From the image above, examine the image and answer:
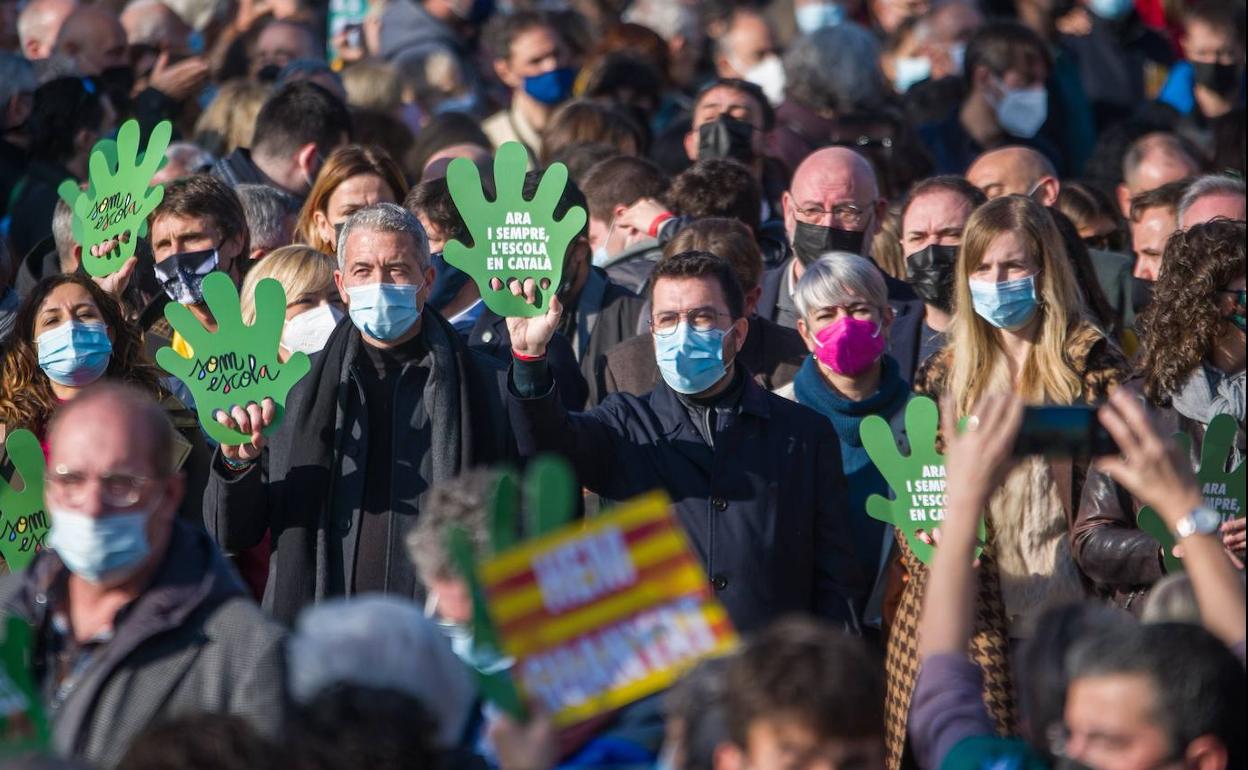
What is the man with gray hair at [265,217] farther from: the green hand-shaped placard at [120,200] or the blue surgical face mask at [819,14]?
the blue surgical face mask at [819,14]

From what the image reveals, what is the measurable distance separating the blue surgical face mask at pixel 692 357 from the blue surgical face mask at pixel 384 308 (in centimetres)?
75

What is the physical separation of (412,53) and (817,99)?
2.70 m

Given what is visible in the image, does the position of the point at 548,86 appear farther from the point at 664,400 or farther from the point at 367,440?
the point at 367,440

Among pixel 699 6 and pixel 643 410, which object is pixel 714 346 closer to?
pixel 643 410

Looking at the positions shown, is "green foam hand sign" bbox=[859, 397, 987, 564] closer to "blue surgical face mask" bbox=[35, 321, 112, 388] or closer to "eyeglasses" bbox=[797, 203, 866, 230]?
"eyeglasses" bbox=[797, 203, 866, 230]

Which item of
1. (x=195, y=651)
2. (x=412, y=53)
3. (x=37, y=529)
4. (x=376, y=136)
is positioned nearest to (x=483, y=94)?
(x=412, y=53)

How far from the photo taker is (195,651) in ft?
14.4

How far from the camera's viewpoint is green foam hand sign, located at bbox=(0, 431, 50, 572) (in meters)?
5.76

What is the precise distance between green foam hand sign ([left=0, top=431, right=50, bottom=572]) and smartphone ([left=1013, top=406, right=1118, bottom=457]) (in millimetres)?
2830

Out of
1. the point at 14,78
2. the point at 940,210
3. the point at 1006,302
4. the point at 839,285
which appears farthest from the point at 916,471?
the point at 14,78

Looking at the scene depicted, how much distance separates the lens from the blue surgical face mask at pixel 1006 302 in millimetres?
6676

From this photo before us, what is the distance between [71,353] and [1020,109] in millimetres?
5938

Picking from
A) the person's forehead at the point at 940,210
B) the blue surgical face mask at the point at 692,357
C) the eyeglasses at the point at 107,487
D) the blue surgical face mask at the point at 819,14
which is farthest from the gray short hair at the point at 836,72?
the eyeglasses at the point at 107,487

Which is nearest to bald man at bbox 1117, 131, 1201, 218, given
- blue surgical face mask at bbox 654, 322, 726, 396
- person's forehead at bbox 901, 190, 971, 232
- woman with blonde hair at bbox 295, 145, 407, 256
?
person's forehead at bbox 901, 190, 971, 232
